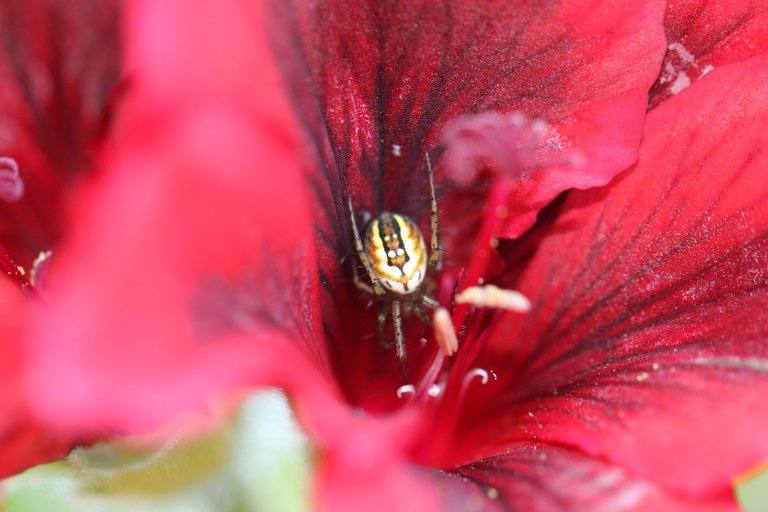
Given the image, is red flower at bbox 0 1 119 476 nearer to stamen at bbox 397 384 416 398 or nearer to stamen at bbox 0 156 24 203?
stamen at bbox 0 156 24 203

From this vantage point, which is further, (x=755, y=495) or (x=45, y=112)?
(x=755, y=495)

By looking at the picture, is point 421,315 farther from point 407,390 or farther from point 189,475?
point 189,475

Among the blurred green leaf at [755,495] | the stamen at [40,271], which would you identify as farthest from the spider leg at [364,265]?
the blurred green leaf at [755,495]

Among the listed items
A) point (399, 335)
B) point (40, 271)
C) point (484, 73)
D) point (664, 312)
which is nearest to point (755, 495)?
point (664, 312)

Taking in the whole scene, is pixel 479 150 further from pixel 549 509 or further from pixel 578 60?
pixel 549 509

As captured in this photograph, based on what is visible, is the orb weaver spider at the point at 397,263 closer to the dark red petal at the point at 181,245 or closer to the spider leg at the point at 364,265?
the spider leg at the point at 364,265

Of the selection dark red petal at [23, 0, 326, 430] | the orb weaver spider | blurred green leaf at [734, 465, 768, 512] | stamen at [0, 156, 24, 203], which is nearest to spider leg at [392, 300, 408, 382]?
the orb weaver spider

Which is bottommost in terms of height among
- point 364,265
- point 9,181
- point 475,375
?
point 475,375

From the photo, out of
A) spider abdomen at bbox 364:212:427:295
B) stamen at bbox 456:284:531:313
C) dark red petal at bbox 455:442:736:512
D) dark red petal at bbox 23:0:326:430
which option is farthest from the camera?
spider abdomen at bbox 364:212:427:295
